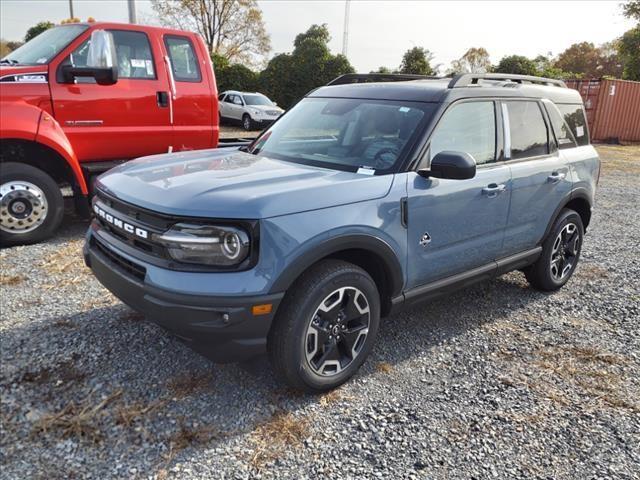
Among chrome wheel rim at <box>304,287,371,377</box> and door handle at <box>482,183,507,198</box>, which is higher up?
door handle at <box>482,183,507,198</box>

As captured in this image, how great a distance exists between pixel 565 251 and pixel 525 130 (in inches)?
55.0

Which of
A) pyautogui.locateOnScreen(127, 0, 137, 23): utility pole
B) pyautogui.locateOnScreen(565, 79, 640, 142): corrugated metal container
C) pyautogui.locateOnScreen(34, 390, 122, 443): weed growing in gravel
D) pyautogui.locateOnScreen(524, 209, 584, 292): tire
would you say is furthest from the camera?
pyautogui.locateOnScreen(565, 79, 640, 142): corrugated metal container

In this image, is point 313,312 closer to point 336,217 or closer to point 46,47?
point 336,217

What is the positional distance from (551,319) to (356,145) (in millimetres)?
2272

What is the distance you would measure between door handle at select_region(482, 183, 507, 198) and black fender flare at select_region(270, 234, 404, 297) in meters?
0.96

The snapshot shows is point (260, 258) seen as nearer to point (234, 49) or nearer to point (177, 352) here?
point (177, 352)

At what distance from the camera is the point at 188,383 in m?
3.10

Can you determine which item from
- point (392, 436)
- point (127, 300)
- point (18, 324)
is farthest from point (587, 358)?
point (18, 324)

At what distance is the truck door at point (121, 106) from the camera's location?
5.49 meters

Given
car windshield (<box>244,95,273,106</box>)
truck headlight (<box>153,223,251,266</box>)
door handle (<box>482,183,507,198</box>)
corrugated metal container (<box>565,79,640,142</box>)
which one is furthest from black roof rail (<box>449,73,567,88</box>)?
corrugated metal container (<box>565,79,640,142</box>)

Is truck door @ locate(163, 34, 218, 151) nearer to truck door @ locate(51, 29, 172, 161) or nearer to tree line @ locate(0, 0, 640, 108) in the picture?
truck door @ locate(51, 29, 172, 161)

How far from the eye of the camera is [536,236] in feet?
14.4

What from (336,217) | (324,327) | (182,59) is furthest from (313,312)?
(182,59)

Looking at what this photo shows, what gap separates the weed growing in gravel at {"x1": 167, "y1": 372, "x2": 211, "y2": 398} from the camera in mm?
3017
